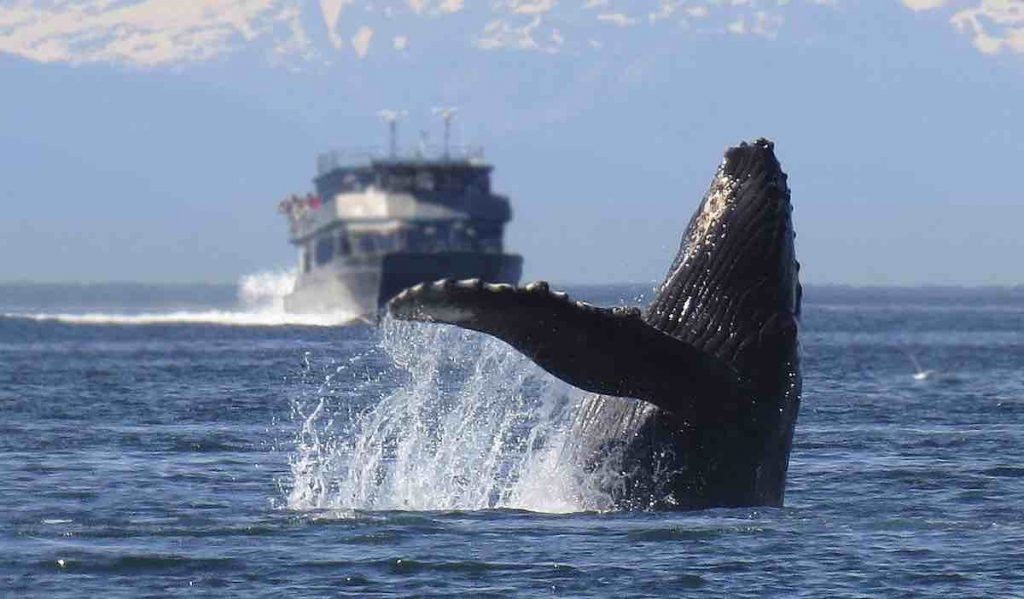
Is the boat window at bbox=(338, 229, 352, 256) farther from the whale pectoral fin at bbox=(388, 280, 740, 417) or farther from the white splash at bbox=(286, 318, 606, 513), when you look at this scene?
the whale pectoral fin at bbox=(388, 280, 740, 417)

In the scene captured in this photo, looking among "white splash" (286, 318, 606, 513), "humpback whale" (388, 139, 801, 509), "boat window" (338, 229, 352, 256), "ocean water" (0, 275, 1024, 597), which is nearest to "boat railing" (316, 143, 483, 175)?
"boat window" (338, 229, 352, 256)

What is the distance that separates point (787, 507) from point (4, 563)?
590 centimetres

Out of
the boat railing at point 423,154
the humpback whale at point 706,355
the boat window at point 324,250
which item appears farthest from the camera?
the boat window at point 324,250

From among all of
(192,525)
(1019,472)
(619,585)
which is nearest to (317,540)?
(192,525)

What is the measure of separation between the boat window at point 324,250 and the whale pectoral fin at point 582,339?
255ft

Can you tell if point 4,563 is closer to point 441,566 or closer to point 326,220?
point 441,566

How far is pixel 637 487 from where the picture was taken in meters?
15.9

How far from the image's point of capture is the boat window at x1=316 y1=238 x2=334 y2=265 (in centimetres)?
9269

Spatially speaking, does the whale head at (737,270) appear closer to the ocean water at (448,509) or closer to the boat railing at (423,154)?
the ocean water at (448,509)

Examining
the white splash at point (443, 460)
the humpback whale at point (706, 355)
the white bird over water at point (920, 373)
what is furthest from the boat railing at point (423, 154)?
the humpback whale at point (706, 355)

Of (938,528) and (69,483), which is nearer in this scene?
(938,528)

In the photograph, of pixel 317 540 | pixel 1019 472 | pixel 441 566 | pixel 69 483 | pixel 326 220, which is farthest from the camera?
pixel 326 220

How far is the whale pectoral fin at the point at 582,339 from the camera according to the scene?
44.0 feet

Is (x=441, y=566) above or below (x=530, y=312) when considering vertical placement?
below
